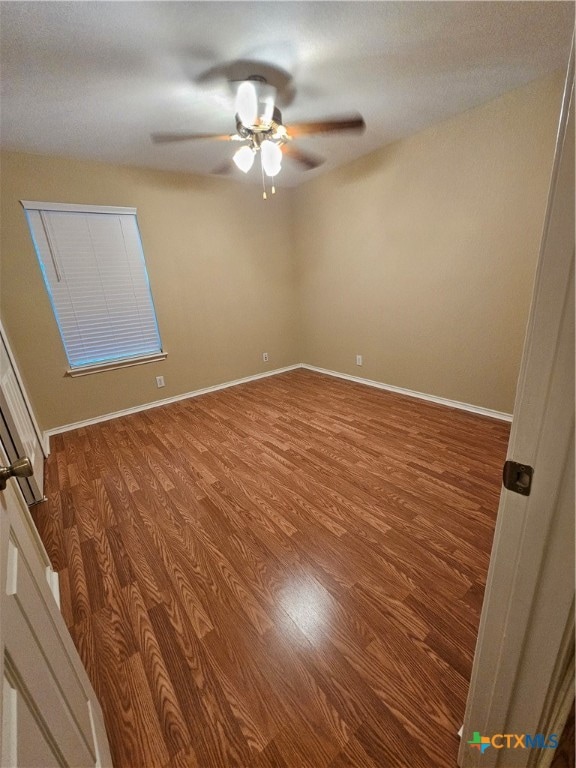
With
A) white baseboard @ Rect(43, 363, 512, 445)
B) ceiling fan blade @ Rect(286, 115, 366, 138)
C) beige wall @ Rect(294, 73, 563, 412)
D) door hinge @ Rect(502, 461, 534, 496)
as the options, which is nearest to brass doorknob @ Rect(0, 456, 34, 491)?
door hinge @ Rect(502, 461, 534, 496)

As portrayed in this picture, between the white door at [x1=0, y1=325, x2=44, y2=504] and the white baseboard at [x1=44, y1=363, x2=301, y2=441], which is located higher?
the white door at [x1=0, y1=325, x2=44, y2=504]

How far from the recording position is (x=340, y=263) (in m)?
3.74

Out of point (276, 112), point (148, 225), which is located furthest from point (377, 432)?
point (148, 225)

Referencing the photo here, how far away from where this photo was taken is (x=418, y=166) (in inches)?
108

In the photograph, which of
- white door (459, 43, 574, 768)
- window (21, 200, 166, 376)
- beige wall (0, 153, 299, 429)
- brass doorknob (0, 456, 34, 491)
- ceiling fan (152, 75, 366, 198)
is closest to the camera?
white door (459, 43, 574, 768)

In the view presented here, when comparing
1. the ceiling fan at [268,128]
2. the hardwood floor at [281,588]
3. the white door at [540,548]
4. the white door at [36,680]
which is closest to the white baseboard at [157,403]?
the hardwood floor at [281,588]

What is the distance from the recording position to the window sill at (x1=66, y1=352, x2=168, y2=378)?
3100 millimetres

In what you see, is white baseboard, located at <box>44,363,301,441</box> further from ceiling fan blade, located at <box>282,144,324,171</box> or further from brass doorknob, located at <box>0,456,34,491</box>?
brass doorknob, located at <box>0,456,34,491</box>

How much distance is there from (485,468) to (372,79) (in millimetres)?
2652

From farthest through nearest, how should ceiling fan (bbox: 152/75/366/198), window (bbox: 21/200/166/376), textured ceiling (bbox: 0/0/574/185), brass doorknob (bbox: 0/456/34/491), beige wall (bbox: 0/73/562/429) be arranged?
window (bbox: 21/200/166/376)
beige wall (bbox: 0/73/562/429)
ceiling fan (bbox: 152/75/366/198)
textured ceiling (bbox: 0/0/574/185)
brass doorknob (bbox: 0/456/34/491)

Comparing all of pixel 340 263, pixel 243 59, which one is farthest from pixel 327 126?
pixel 340 263

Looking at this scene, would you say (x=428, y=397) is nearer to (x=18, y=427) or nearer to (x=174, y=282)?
(x=174, y=282)

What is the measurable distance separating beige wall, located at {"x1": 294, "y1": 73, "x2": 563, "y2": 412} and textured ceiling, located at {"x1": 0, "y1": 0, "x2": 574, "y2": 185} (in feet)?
1.00

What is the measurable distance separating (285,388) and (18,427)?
2642 mm
